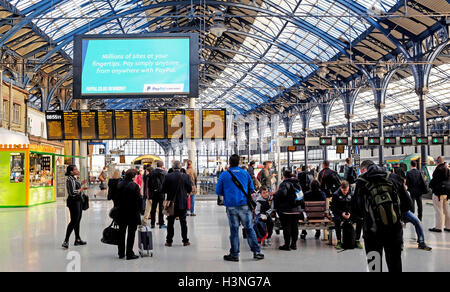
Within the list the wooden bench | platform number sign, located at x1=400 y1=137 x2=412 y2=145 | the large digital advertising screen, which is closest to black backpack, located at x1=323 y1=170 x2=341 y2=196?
the wooden bench

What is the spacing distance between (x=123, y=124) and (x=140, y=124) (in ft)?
2.38

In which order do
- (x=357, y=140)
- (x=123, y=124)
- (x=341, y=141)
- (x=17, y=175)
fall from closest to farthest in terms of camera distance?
(x=123, y=124)
(x=17, y=175)
(x=341, y=141)
(x=357, y=140)

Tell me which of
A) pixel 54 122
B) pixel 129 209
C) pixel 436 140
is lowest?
pixel 129 209

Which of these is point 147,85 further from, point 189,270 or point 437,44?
point 437,44

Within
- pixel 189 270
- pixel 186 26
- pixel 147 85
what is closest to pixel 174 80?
pixel 147 85

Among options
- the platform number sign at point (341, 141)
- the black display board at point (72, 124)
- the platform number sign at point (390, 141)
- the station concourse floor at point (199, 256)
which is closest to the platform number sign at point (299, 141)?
the platform number sign at point (341, 141)

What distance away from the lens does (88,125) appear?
16391 mm

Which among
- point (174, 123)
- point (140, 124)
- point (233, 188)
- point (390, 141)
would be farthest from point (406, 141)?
point (233, 188)

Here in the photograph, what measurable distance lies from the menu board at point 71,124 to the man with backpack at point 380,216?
14.0 meters

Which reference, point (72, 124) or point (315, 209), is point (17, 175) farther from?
point (315, 209)

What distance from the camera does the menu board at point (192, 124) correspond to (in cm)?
1606

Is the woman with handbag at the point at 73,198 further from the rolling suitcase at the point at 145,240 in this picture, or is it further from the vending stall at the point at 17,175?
the vending stall at the point at 17,175

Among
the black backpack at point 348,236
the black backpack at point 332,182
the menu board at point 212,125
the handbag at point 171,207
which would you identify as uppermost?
the menu board at point 212,125
